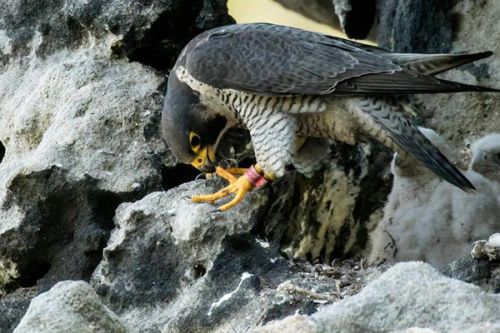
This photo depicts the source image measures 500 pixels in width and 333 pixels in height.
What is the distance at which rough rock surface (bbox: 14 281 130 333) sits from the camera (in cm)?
376

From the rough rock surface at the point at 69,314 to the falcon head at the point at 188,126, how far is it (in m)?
1.82

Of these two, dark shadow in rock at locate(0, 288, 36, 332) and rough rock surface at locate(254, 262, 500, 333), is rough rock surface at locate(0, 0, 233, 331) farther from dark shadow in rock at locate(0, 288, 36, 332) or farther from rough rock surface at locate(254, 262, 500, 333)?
rough rock surface at locate(254, 262, 500, 333)

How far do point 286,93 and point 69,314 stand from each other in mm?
2026

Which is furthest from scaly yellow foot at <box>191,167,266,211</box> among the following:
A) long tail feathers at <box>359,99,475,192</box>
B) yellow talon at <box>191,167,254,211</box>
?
long tail feathers at <box>359,99,475,192</box>

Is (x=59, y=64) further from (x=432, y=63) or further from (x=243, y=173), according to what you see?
(x=432, y=63)

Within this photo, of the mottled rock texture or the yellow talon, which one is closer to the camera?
the mottled rock texture

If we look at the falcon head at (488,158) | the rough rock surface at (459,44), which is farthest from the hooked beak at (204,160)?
the rough rock surface at (459,44)

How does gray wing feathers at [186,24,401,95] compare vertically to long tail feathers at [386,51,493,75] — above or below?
below

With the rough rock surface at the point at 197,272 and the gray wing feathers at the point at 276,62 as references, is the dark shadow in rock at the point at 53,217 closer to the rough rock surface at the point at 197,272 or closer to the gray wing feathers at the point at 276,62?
the rough rock surface at the point at 197,272

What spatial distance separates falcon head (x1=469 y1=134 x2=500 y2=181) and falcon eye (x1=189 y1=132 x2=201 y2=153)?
1.46 meters

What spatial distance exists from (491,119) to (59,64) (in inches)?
95.2

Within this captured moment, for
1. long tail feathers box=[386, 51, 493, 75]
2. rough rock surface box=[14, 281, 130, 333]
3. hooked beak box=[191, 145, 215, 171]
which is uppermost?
long tail feathers box=[386, 51, 493, 75]

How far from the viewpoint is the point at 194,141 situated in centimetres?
571

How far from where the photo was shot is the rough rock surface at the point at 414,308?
3570mm
